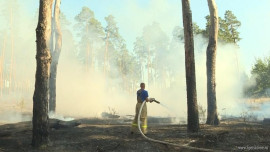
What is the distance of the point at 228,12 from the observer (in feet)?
152

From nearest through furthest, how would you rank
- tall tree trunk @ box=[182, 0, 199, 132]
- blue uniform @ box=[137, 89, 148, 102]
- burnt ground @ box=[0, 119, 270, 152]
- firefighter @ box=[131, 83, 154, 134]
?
burnt ground @ box=[0, 119, 270, 152] < tall tree trunk @ box=[182, 0, 199, 132] < firefighter @ box=[131, 83, 154, 134] < blue uniform @ box=[137, 89, 148, 102]

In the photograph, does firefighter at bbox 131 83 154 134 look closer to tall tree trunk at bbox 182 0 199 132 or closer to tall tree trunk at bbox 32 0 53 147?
tall tree trunk at bbox 182 0 199 132

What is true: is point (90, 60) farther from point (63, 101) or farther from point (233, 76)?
point (233, 76)

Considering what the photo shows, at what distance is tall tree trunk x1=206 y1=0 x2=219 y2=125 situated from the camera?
1073 cm

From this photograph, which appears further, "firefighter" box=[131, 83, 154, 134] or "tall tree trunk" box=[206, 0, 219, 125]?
"tall tree trunk" box=[206, 0, 219, 125]

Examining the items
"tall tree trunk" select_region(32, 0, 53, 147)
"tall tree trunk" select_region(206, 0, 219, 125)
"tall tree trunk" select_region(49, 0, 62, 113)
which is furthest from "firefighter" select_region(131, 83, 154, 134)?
"tall tree trunk" select_region(49, 0, 62, 113)

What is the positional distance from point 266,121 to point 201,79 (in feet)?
67.6

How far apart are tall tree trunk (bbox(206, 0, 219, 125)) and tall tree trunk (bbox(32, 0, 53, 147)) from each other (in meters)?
7.00

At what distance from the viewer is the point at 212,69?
11.1 meters

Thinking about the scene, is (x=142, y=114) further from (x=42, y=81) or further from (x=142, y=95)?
(x=42, y=81)

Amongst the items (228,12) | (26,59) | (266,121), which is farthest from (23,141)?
(26,59)

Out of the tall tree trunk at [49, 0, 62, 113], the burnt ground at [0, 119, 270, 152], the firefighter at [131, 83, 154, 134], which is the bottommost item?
the burnt ground at [0, 119, 270, 152]

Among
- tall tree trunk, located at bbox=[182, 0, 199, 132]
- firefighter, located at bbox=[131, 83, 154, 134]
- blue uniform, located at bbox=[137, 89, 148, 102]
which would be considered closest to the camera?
tall tree trunk, located at bbox=[182, 0, 199, 132]

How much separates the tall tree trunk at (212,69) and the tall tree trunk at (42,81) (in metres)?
7.00
